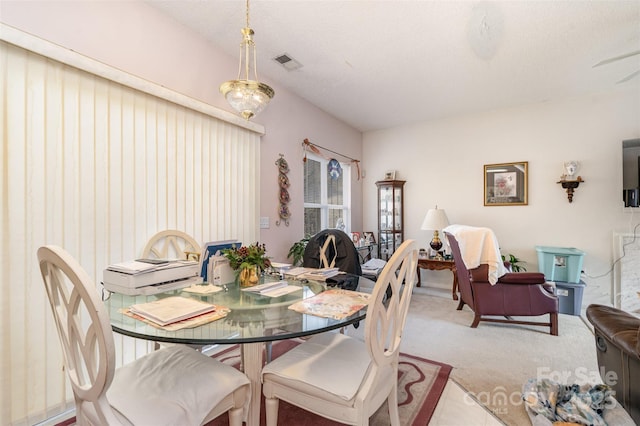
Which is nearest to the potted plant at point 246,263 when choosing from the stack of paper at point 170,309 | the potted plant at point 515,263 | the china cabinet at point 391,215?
the stack of paper at point 170,309

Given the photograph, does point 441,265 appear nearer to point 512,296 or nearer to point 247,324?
point 512,296

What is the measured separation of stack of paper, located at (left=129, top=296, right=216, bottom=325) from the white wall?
399cm

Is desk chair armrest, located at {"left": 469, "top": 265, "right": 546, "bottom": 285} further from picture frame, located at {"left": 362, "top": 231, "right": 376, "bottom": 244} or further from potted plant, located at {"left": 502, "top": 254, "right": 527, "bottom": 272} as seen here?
picture frame, located at {"left": 362, "top": 231, "right": 376, "bottom": 244}

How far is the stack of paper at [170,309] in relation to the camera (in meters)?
1.13

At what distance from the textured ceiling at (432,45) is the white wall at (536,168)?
0.32m

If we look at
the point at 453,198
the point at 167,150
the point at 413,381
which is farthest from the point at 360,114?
the point at 413,381

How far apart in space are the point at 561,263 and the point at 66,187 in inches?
188

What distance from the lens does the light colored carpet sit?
6.12 feet

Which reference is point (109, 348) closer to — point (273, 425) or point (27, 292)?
point (273, 425)

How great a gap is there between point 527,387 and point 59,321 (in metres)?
2.39

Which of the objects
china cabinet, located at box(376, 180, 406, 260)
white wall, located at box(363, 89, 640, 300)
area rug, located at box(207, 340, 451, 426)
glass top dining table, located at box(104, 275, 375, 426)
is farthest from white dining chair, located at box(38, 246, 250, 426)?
white wall, located at box(363, 89, 640, 300)

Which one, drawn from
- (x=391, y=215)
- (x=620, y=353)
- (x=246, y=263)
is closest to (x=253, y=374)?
(x=246, y=263)

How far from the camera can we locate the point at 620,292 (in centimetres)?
331

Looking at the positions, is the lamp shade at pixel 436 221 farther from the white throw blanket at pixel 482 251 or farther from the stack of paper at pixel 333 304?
the stack of paper at pixel 333 304
